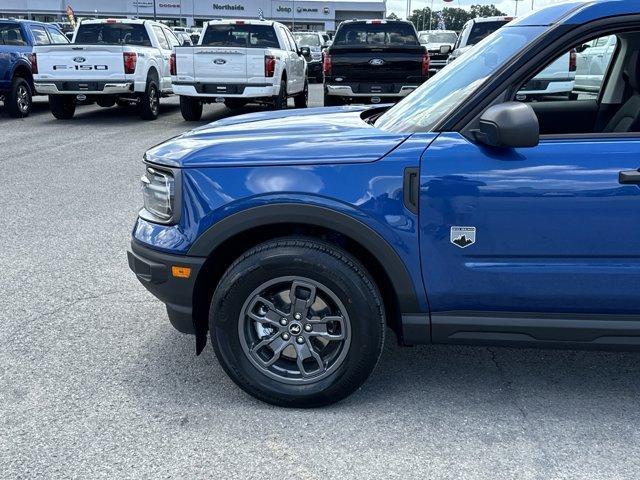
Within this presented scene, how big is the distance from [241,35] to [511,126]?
12382 millimetres

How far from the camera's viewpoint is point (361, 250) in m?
3.19

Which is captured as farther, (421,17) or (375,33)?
(421,17)

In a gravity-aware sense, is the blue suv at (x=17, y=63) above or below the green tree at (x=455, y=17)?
below

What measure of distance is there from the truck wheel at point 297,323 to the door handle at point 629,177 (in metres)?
1.13

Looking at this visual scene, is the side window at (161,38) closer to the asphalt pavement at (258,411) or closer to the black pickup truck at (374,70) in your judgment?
the black pickup truck at (374,70)

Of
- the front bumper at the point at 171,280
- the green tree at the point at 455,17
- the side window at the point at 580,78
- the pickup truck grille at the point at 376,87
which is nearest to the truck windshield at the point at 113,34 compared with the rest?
the pickup truck grille at the point at 376,87

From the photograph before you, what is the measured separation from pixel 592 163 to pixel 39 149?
9.56 meters

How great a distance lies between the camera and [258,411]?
3.23 metres

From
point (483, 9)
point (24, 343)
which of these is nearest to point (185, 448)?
point (24, 343)

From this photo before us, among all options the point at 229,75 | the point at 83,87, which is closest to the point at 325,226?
the point at 229,75

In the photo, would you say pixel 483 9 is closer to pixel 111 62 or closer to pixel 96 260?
pixel 111 62

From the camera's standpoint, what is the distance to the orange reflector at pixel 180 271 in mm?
3167

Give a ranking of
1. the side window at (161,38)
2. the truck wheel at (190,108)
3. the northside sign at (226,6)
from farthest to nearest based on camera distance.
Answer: the northside sign at (226,6) → the side window at (161,38) → the truck wheel at (190,108)

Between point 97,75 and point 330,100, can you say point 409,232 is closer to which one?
point 97,75
